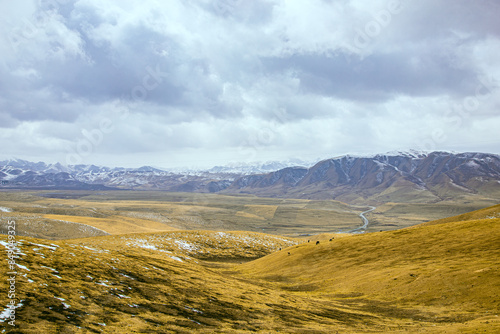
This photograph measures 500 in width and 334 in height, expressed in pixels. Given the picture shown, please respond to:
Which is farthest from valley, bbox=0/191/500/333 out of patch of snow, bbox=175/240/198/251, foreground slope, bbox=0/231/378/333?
patch of snow, bbox=175/240/198/251

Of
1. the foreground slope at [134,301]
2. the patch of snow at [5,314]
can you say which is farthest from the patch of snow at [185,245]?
the patch of snow at [5,314]

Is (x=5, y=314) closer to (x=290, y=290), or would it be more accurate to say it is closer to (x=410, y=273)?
(x=290, y=290)

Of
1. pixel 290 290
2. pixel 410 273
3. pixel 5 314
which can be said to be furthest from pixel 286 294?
pixel 5 314

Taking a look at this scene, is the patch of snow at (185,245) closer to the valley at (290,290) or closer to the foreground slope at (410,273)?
the foreground slope at (410,273)

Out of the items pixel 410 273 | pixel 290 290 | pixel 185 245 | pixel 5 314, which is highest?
pixel 5 314

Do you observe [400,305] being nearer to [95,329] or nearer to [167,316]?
[167,316]

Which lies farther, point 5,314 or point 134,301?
point 134,301

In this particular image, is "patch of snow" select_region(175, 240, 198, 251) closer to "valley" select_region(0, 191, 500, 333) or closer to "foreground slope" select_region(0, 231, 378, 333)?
"valley" select_region(0, 191, 500, 333)

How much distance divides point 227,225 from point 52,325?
180m

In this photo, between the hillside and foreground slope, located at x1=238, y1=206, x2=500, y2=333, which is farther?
foreground slope, located at x1=238, y1=206, x2=500, y2=333

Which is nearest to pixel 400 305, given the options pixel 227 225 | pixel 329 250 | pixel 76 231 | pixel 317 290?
pixel 317 290

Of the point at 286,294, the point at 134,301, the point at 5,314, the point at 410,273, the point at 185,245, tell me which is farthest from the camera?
the point at 185,245

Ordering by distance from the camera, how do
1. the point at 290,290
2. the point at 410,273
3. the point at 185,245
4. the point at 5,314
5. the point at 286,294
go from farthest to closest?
the point at 185,245, the point at 290,290, the point at 410,273, the point at 286,294, the point at 5,314

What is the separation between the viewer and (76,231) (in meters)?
97.2
